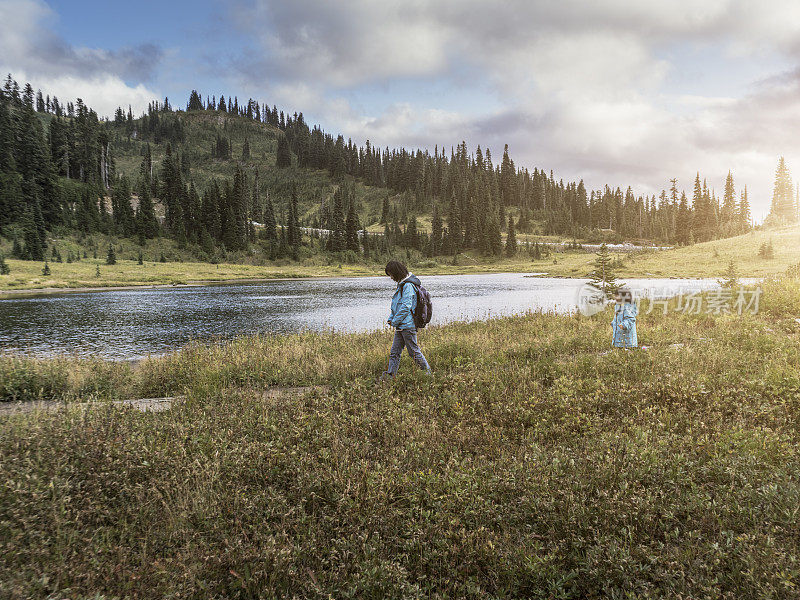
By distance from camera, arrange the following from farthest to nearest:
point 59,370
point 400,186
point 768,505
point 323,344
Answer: point 400,186
point 323,344
point 59,370
point 768,505

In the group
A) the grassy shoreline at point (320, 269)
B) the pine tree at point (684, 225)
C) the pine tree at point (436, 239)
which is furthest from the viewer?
the pine tree at point (436, 239)

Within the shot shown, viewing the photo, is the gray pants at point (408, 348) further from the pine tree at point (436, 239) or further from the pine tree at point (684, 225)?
the pine tree at point (684, 225)

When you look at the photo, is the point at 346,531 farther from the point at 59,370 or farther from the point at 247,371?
the point at 59,370

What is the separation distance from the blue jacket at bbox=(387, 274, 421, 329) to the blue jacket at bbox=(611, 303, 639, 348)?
18.8 feet

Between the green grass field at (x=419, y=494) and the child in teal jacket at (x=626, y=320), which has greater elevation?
the child in teal jacket at (x=626, y=320)

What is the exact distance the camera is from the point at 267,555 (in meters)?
3.36

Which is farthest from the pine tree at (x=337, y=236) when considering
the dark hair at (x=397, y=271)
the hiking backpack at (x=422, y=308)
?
the hiking backpack at (x=422, y=308)

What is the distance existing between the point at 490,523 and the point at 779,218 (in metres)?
151

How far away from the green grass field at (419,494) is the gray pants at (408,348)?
1235mm

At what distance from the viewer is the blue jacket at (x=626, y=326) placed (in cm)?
1077

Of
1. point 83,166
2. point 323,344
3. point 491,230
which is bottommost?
point 323,344

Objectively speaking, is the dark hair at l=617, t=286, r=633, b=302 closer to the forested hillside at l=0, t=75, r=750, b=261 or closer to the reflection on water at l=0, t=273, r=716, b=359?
the reflection on water at l=0, t=273, r=716, b=359

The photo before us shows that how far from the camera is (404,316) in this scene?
9.03m

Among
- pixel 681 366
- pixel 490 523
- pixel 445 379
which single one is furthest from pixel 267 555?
pixel 681 366
